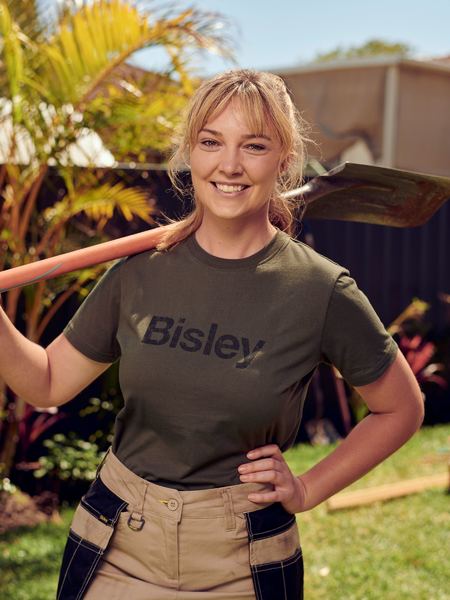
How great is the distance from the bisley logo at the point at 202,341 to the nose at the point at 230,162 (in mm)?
311

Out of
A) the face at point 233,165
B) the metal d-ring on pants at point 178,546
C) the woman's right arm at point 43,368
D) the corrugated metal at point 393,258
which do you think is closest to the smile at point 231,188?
the face at point 233,165

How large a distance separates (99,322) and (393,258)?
21.3ft

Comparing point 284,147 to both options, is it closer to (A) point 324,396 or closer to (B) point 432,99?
(A) point 324,396

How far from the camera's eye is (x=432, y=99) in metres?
10.8

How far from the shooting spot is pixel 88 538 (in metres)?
1.81

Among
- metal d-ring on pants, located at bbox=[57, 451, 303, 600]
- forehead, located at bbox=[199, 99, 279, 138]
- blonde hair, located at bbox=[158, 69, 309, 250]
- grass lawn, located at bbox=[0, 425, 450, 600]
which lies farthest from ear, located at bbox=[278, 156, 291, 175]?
grass lawn, located at bbox=[0, 425, 450, 600]

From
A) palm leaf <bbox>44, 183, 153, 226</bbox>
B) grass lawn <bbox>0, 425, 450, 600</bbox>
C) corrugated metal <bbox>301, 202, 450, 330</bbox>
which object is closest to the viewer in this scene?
grass lawn <bbox>0, 425, 450, 600</bbox>

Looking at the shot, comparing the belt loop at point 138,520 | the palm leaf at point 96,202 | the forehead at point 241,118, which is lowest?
the palm leaf at point 96,202

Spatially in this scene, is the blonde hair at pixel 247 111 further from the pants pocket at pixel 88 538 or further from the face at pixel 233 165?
the pants pocket at pixel 88 538

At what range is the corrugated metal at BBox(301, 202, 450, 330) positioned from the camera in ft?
24.9

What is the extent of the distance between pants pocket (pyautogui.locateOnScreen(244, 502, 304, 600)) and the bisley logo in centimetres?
33

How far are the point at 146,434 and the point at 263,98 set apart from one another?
720 mm

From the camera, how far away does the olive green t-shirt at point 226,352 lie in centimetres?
171

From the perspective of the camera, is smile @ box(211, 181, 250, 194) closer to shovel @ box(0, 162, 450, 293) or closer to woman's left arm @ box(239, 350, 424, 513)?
shovel @ box(0, 162, 450, 293)
